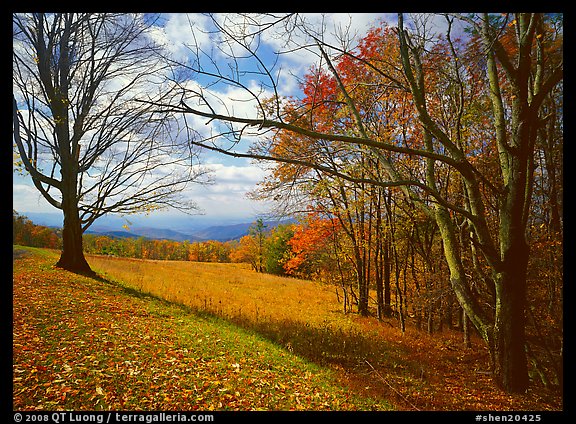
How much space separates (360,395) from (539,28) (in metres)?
6.28

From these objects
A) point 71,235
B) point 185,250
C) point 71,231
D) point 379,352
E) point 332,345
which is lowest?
point 185,250

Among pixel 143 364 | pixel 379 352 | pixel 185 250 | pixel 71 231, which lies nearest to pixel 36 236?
pixel 71 231

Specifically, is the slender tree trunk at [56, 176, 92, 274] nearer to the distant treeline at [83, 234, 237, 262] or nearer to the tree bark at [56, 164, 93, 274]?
the tree bark at [56, 164, 93, 274]

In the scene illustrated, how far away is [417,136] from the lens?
29.9 ft

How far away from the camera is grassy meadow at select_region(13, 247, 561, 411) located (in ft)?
12.1

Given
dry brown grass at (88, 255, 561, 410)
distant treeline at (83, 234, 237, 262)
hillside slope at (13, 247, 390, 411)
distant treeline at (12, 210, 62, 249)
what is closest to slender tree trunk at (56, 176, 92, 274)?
dry brown grass at (88, 255, 561, 410)

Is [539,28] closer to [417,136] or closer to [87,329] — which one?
[417,136]

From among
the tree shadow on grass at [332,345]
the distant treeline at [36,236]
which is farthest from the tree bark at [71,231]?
the distant treeline at [36,236]

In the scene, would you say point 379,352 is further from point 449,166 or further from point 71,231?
point 71,231

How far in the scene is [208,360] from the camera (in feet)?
16.1

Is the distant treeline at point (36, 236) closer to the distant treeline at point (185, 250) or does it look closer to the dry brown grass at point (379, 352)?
the dry brown grass at point (379, 352)

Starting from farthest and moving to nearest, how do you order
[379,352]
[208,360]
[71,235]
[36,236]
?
[36,236] → [71,235] → [379,352] → [208,360]

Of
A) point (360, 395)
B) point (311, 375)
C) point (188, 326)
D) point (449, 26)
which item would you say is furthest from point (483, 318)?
A: point (188, 326)
